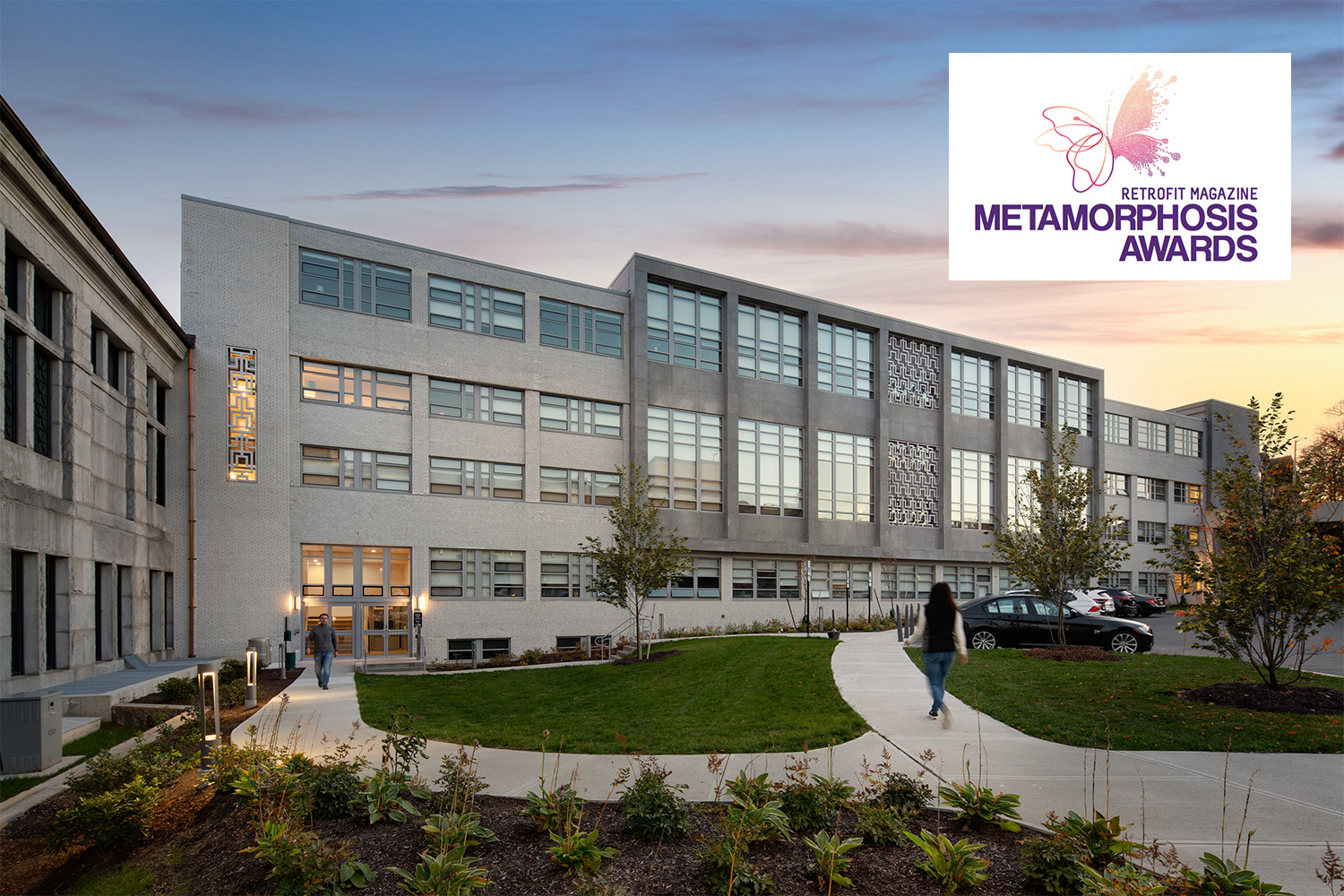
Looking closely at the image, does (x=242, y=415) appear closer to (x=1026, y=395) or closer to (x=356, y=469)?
(x=356, y=469)

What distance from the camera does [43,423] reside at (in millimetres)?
17359

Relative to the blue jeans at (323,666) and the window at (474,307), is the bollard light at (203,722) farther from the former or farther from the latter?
the window at (474,307)

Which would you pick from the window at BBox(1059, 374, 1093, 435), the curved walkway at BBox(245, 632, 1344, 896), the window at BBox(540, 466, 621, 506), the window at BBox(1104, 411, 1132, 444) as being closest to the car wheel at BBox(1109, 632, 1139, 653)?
the curved walkway at BBox(245, 632, 1344, 896)

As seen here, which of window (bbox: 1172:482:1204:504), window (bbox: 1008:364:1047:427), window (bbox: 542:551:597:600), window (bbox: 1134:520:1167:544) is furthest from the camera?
window (bbox: 1172:482:1204:504)

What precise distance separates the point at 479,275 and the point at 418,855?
27850 millimetres

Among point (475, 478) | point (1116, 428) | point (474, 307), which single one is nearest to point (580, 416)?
point (475, 478)

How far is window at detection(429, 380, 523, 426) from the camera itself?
3089 cm

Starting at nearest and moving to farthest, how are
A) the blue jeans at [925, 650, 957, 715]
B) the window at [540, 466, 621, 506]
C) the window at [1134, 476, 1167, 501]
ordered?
the blue jeans at [925, 650, 957, 715] < the window at [540, 466, 621, 506] < the window at [1134, 476, 1167, 501]

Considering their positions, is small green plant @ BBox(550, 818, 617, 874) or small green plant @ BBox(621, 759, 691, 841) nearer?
small green plant @ BBox(550, 818, 617, 874)

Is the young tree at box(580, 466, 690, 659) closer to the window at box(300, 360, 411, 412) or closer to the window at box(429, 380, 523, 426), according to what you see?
the window at box(429, 380, 523, 426)

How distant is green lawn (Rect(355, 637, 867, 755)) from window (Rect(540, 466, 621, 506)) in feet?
26.1

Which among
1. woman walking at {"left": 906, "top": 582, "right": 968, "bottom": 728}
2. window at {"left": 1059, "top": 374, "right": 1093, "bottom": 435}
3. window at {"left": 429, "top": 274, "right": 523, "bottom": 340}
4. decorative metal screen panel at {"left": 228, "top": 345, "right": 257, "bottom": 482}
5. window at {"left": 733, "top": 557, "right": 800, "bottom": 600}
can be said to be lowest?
window at {"left": 733, "top": 557, "right": 800, "bottom": 600}

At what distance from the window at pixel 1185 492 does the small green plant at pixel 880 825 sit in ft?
209

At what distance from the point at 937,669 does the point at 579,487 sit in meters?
23.5
